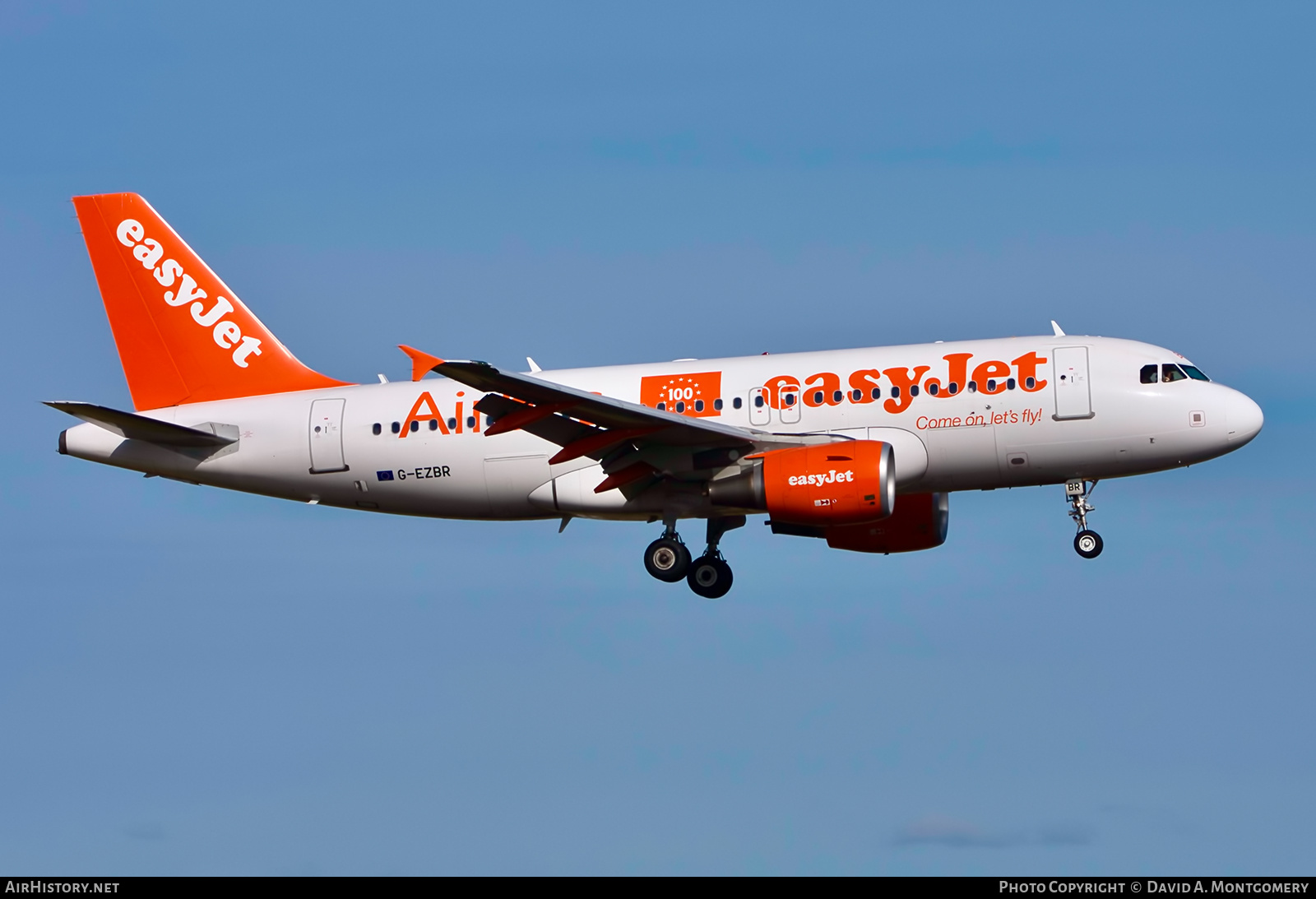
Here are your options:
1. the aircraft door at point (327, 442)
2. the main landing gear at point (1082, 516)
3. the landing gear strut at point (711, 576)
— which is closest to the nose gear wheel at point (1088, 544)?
the main landing gear at point (1082, 516)

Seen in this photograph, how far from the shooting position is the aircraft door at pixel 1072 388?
35.5 m

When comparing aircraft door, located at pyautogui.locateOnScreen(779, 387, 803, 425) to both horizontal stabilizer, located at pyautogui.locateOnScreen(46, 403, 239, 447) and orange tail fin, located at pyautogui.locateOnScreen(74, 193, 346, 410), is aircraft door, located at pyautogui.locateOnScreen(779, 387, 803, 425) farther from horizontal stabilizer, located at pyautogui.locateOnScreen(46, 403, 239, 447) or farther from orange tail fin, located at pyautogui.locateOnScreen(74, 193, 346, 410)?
horizontal stabilizer, located at pyautogui.locateOnScreen(46, 403, 239, 447)

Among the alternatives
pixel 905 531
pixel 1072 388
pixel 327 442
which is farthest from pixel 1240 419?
pixel 327 442

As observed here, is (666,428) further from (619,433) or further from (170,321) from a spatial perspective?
(170,321)

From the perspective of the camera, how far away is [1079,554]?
36.5 meters

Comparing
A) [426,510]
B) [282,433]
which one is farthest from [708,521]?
[282,433]

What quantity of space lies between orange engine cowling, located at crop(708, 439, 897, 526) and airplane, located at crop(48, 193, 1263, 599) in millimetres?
37

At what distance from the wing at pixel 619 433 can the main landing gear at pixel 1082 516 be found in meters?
5.53

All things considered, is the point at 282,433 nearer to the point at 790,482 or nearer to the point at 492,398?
the point at 492,398

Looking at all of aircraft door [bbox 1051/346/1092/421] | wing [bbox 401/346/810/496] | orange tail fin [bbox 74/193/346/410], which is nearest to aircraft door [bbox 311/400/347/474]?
orange tail fin [bbox 74/193/346/410]

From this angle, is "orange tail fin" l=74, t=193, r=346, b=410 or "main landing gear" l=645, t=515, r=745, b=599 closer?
"main landing gear" l=645, t=515, r=745, b=599

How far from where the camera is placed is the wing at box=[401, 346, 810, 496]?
33438 mm

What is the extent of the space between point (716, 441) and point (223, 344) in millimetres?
12887
